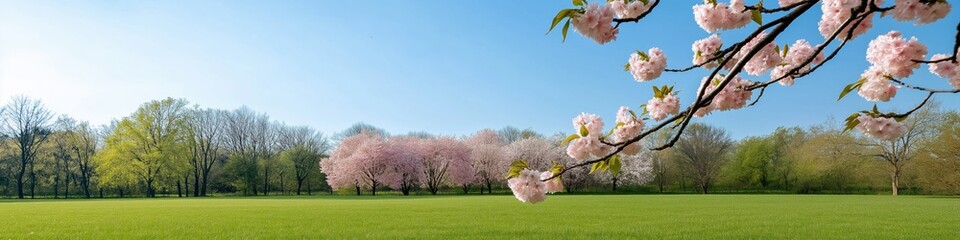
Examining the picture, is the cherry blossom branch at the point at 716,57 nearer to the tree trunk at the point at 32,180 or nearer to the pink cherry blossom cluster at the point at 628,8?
the pink cherry blossom cluster at the point at 628,8

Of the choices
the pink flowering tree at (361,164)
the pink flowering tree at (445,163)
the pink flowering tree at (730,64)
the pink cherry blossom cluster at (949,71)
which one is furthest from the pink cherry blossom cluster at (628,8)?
the pink flowering tree at (445,163)

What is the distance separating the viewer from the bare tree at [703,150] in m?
Answer: 58.8

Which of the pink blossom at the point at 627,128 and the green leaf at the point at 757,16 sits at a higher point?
the green leaf at the point at 757,16

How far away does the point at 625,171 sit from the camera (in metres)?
59.6

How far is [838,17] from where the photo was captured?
9.09ft

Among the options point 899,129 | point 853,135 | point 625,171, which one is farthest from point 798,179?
point 899,129

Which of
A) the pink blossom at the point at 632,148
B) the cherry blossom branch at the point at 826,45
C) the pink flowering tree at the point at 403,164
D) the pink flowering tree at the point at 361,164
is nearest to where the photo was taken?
the cherry blossom branch at the point at 826,45

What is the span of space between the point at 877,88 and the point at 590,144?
1.66 metres

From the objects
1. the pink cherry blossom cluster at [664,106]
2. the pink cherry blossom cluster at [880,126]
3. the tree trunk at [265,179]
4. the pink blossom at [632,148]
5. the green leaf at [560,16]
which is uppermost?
the green leaf at [560,16]

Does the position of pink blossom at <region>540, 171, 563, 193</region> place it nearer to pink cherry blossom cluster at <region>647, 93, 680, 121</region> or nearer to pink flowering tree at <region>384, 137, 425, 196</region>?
pink cherry blossom cluster at <region>647, 93, 680, 121</region>

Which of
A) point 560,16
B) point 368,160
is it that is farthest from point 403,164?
point 560,16

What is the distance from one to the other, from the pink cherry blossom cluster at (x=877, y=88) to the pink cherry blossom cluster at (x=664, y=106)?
1.00 metres

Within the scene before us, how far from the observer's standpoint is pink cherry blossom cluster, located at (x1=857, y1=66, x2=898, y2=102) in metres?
2.88

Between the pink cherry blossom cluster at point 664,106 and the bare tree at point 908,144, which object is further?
the bare tree at point 908,144
